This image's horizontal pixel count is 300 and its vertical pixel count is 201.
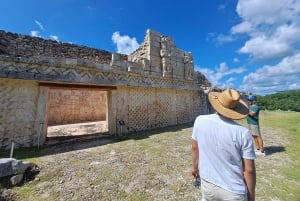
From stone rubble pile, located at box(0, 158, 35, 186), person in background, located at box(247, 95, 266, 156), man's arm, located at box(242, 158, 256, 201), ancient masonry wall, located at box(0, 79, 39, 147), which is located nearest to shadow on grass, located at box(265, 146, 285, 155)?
person in background, located at box(247, 95, 266, 156)

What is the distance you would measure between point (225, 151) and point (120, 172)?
282cm

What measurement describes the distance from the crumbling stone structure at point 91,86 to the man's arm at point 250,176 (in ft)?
19.1

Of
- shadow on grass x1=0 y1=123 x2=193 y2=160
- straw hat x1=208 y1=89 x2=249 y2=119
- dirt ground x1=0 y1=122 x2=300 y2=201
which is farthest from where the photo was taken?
shadow on grass x1=0 y1=123 x2=193 y2=160

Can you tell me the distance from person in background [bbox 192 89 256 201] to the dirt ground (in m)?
1.45

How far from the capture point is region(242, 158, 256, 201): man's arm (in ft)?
5.01

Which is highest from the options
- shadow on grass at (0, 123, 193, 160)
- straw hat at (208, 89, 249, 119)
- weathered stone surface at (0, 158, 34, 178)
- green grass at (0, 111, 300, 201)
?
straw hat at (208, 89, 249, 119)

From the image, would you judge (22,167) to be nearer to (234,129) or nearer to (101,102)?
(234,129)

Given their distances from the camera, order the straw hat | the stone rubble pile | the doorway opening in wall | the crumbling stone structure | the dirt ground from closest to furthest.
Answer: the straw hat
the dirt ground
the stone rubble pile
the crumbling stone structure
the doorway opening in wall

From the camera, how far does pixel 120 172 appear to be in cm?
376

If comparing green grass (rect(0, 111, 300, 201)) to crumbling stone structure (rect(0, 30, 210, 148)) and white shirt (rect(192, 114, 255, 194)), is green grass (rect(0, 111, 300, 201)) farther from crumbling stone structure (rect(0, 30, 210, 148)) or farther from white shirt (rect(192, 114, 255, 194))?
white shirt (rect(192, 114, 255, 194))

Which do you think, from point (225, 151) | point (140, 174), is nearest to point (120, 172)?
point (140, 174)

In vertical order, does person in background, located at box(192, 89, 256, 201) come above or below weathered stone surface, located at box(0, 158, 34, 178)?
above

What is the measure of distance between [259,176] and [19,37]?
11.9 meters

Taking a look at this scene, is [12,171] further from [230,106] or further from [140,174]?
[230,106]
